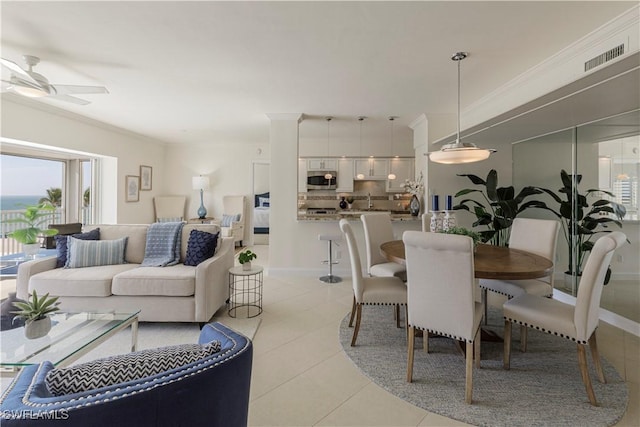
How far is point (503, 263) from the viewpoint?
219 cm

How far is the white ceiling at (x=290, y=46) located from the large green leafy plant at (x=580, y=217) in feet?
5.33

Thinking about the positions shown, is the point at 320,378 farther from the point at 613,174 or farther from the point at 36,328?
the point at 613,174

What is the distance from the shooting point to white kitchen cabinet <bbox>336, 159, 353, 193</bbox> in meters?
6.93

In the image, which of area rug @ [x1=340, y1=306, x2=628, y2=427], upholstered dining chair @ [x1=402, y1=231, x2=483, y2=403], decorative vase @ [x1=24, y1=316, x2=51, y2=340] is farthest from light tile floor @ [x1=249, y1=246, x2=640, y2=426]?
decorative vase @ [x1=24, y1=316, x2=51, y2=340]

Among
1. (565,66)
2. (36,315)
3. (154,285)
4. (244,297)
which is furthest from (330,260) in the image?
(565,66)

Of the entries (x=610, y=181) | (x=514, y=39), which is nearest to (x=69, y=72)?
(x=514, y=39)

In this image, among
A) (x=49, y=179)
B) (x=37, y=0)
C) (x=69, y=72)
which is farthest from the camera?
(x=49, y=179)

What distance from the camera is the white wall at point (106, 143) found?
12.9ft

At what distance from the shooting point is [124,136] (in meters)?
5.98

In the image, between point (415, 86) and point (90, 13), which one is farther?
point (415, 86)

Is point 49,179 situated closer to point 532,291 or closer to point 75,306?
point 75,306

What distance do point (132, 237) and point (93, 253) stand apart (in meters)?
0.40

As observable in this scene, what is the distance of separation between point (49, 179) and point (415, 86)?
6.14m

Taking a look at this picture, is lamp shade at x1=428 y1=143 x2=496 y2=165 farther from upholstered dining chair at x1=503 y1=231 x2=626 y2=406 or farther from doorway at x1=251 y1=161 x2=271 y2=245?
doorway at x1=251 y1=161 x2=271 y2=245
